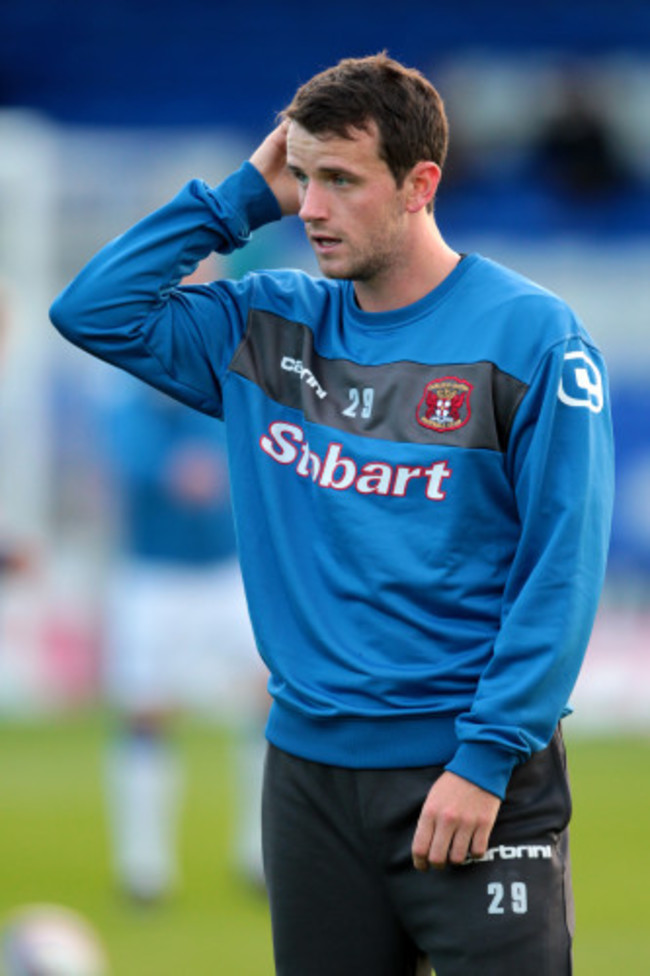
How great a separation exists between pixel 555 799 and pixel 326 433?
0.68m

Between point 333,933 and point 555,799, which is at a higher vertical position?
point 555,799

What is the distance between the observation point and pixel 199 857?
731 cm

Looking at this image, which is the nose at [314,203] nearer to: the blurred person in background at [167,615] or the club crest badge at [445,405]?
the club crest badge at [445,405]

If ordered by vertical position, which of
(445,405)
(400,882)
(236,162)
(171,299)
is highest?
(236,162)

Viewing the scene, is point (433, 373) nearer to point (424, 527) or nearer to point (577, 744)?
point (424, 527)

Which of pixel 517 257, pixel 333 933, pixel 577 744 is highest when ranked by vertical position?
pixel 517 257

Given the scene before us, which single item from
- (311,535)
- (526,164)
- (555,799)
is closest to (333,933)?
(555,799)

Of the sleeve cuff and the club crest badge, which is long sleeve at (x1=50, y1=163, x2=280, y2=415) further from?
the sleeve cuff

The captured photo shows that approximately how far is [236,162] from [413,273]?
33.4ft

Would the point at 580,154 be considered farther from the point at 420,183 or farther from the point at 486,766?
the point at 486,766

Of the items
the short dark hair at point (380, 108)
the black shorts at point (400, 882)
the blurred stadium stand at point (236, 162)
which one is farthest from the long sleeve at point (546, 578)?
the blurred stadium stand at point (236, 162)

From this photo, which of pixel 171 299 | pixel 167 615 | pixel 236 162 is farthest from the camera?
pixel 236 162

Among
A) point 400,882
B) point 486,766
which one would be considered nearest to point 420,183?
point 486,766

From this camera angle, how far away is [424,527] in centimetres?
290
